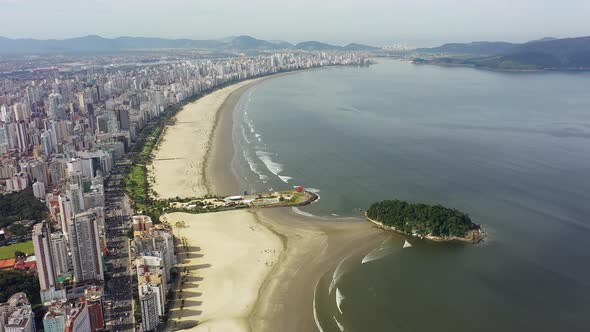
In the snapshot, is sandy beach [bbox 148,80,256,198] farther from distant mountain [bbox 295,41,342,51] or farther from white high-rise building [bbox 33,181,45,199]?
distant mountain [bbox 295,41,342,51]

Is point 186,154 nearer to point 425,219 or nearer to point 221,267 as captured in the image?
point 221,267

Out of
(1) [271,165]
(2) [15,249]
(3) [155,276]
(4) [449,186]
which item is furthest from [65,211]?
(4) [449,186]

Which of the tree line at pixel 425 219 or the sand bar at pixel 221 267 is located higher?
the tree line at pixel 425 219

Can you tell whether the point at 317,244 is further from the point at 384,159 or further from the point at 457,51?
the point at 457,51

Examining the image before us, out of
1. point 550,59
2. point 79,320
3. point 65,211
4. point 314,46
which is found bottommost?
point 79,320

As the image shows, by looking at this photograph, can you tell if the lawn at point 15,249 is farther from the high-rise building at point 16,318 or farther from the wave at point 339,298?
the wave at point 339,298

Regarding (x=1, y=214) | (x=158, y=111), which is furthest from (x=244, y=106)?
(x=1, y=214)

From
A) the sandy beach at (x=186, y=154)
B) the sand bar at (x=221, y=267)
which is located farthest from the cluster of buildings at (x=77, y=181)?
the sandy beach at (x=186, y=154)
